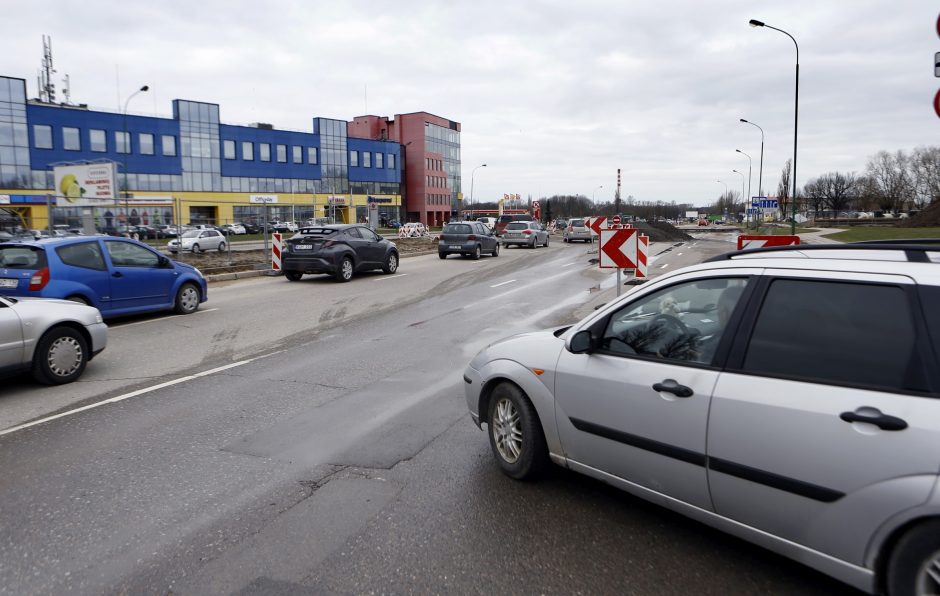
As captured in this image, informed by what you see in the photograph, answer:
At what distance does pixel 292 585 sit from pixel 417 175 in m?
108

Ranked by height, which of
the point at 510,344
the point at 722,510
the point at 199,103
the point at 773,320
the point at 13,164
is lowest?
the point at 722,510

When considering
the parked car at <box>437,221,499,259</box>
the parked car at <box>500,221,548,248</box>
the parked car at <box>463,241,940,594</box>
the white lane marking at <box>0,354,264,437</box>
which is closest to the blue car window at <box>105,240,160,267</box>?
the white lane marking at <box>0,354,264,437</box>

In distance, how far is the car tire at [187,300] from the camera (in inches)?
485

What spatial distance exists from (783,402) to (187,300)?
1180cm

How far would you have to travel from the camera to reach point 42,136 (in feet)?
201

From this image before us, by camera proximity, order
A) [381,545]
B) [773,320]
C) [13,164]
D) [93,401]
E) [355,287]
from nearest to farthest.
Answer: [773,320] → [381,545] → [93,401] → [355,287] → [13,164]

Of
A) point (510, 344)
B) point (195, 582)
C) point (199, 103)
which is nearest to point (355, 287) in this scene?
point (510, 344)

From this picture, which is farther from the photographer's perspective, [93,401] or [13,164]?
[13,164]

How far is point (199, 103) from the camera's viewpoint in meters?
73.0

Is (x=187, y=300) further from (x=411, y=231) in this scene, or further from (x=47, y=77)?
(x=47, y=77)

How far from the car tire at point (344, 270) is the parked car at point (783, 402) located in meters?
14.2

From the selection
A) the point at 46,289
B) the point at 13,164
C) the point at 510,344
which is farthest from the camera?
the point at 13,164

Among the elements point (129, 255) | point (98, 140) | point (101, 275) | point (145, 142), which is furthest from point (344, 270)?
point (145, 142)

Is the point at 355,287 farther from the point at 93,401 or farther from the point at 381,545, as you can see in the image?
the point at 381,545
